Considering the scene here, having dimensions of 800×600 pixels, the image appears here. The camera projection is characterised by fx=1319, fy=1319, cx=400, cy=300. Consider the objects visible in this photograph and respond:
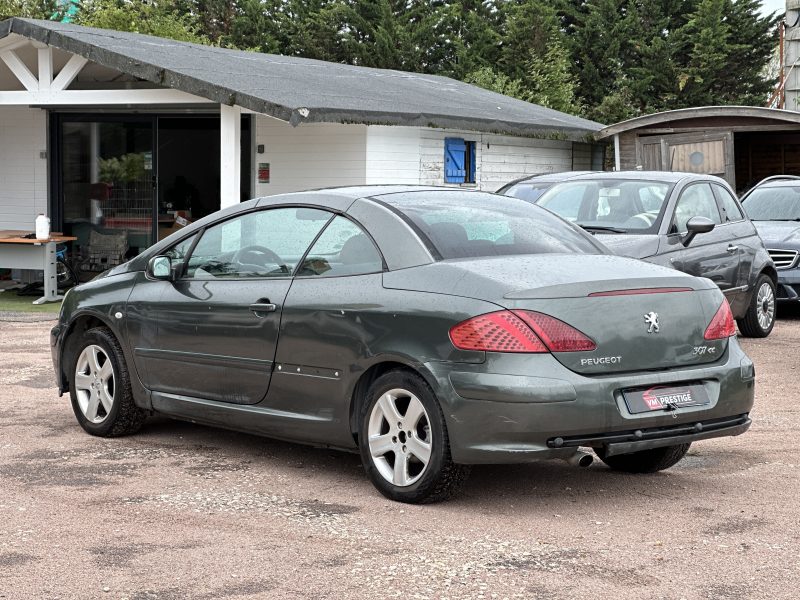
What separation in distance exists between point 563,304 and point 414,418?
0.86 meters

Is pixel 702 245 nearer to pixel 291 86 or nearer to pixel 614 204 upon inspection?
pixel 614 204

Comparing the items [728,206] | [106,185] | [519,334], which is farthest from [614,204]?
[106,185]

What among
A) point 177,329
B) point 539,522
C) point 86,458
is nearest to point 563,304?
point 539,522

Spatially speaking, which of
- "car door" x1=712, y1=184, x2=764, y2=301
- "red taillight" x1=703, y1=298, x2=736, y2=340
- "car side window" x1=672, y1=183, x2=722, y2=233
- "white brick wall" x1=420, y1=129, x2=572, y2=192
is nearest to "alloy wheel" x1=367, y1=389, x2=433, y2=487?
"red taillight" x1=703, y1=298, x2=736, y2=340

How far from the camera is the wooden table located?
1734 centimetres

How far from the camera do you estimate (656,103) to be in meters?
46.0

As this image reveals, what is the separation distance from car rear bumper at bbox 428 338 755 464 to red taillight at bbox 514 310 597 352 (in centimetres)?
8

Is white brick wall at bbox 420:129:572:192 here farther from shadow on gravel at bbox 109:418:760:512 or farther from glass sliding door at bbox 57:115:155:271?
shadow on gravel at bbox 109:418:760:512

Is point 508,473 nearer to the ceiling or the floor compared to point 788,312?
nearer to the floor

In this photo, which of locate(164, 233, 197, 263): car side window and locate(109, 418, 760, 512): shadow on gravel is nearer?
locate(109, 418, 760, 512): shadow on gravel

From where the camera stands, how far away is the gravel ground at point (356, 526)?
4.87 m

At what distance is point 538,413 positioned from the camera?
18.6ft

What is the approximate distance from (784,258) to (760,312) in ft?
6.80

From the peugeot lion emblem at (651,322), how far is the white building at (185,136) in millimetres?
11125
